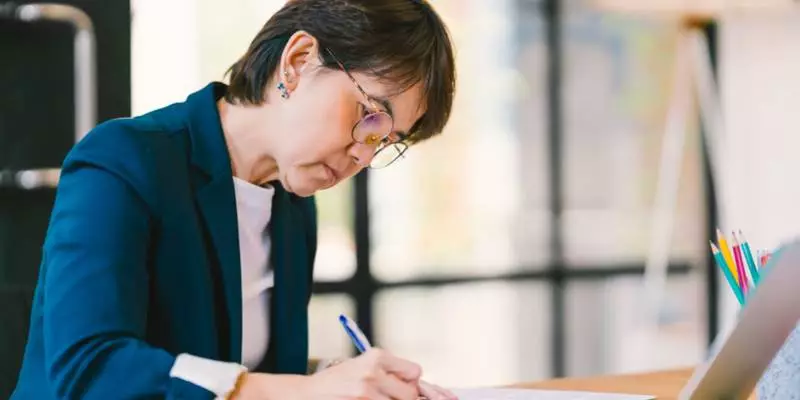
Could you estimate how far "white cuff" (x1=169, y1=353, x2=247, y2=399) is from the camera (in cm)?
101

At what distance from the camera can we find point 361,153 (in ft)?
4.05

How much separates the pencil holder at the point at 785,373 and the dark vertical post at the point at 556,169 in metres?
2.82

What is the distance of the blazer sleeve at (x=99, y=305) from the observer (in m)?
1.01

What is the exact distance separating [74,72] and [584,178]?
2012mm

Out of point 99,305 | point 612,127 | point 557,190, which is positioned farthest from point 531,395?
point 612,127

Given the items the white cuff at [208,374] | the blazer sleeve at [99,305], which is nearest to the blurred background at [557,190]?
the blazer sleeve at [99,305]

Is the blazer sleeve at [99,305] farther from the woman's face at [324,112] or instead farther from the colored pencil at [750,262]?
the colored pencil at [750,262]

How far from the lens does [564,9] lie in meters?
3.84

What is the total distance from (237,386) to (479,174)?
280 centimetres

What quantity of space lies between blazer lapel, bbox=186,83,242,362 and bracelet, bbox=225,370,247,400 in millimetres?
215

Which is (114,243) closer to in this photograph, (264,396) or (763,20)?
(264,396)

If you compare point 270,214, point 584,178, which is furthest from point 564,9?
point 270,214

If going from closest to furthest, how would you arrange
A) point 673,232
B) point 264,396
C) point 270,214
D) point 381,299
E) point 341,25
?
point 264,396, point 341,25, point 270,214, point 381,299, point 673,232

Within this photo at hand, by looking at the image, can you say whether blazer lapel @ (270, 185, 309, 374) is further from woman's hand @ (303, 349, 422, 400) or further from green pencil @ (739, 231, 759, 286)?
green pencil @ (739, 231, 759, 286)
